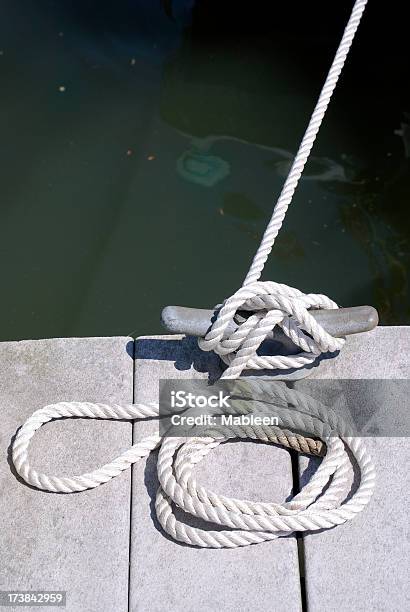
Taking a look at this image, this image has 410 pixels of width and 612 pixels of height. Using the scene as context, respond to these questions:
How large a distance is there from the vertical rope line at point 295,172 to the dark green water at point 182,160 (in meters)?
0.60

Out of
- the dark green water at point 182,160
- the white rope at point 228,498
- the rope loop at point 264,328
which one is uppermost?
the rope loop at point 264,328

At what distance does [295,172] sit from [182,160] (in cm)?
84

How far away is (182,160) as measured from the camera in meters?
2.27

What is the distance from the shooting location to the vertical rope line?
4.45ft

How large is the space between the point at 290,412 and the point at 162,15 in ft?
5.66

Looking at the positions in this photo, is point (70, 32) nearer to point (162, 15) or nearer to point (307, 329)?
point (162, 15)

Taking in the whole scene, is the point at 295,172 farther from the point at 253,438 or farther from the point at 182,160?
the point at 182,160

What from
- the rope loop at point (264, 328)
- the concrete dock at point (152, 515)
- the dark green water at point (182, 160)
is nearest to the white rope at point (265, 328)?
the rope loop at point (264, 328)

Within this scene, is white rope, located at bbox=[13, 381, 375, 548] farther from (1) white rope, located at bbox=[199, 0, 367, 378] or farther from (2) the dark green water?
(2) the dark green water

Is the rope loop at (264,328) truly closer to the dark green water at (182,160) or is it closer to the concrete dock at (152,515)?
the concrete dock at (152,515)

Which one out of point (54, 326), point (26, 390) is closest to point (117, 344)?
point (26, 390)

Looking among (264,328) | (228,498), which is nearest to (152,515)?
(228,498)

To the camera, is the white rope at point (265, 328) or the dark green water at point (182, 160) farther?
the dark green water at point (182, 160)

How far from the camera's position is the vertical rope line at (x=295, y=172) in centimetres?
136
